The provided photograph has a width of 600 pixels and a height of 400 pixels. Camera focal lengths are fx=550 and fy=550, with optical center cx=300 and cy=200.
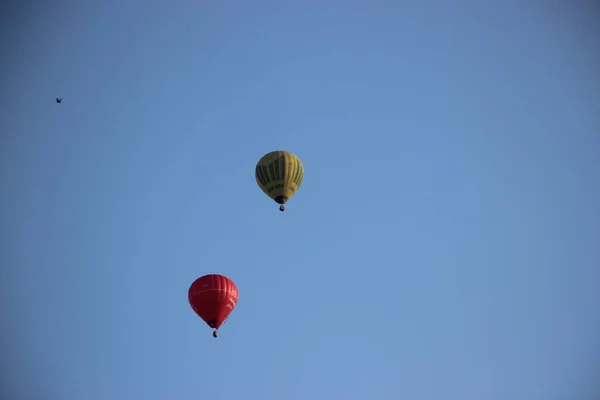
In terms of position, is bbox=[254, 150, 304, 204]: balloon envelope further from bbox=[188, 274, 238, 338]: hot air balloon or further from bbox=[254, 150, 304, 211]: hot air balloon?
bbox=[188, 274, 238, 338]: hot air balloon

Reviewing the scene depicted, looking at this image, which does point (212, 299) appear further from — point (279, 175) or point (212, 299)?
point (279, 175)

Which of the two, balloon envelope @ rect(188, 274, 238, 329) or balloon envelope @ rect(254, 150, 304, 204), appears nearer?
balloon envelope @ rect(188, 274, 238, 329)

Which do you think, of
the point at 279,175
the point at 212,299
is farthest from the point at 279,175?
the point at 212,299

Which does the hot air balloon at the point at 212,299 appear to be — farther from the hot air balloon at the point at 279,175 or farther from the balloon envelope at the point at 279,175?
the balloon envelope at the point at 279,175

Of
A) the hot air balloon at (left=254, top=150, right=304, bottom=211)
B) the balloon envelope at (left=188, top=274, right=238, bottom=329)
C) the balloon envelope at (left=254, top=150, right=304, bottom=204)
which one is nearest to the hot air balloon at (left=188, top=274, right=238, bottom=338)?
the balloon envelope at (left=188, top=274, right=238, bottom=329)

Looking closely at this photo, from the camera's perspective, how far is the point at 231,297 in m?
28.6

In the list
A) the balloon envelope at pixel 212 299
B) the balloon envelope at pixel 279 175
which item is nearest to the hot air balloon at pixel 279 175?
the balloon envelope at pixel 279 175

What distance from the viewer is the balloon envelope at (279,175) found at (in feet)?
101

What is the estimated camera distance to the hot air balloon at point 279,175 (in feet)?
101

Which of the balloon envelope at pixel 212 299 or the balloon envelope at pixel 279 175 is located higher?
the balloon envelope at pixel 279 175

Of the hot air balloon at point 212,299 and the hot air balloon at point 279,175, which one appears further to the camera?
the hot air balloon at point 279,175

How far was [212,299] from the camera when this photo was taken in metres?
27.8

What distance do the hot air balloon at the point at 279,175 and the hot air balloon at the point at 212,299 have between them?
5.56 m

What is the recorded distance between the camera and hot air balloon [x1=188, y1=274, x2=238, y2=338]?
1093 inches
